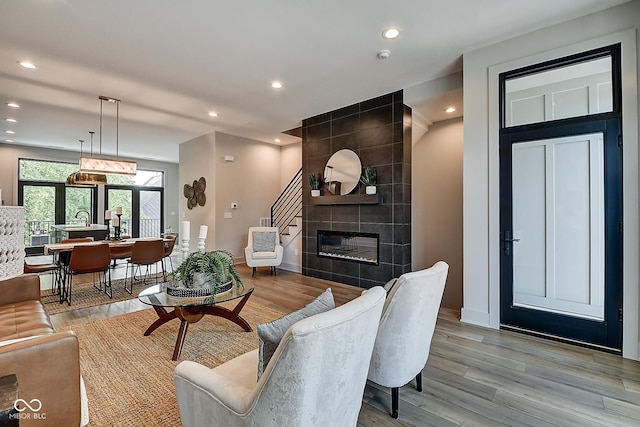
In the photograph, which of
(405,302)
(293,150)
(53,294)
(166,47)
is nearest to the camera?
(405,302)

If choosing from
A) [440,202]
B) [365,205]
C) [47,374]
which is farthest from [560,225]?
[47,374]

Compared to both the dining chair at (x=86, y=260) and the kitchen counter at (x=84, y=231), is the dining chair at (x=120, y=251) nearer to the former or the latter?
the dining chair at (x=86, y=260)

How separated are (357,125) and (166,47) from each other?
3041 millimetres

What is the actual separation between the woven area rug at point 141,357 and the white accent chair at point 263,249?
1987mm

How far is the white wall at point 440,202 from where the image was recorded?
4.72 meters

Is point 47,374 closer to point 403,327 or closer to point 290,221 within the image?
point 403,327

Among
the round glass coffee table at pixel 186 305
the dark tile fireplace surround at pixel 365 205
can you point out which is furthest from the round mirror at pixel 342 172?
the round glass coffee table at pixel 186 305

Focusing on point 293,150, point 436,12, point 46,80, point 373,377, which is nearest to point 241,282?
point 373,377

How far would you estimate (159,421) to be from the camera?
1.77 metres

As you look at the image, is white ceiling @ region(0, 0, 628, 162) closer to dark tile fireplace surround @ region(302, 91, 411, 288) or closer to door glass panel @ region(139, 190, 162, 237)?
dark tile fireplace surround @ region(302, 91, 411, 288)

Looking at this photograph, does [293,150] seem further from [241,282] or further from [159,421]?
[159,421]

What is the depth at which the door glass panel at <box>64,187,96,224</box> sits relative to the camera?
28.3ft

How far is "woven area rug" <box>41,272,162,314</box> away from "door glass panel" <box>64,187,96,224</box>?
15.7 ft

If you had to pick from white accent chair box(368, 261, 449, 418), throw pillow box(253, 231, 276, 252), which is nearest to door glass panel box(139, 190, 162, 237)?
throw pillow box(253, 231, 276, 252)
